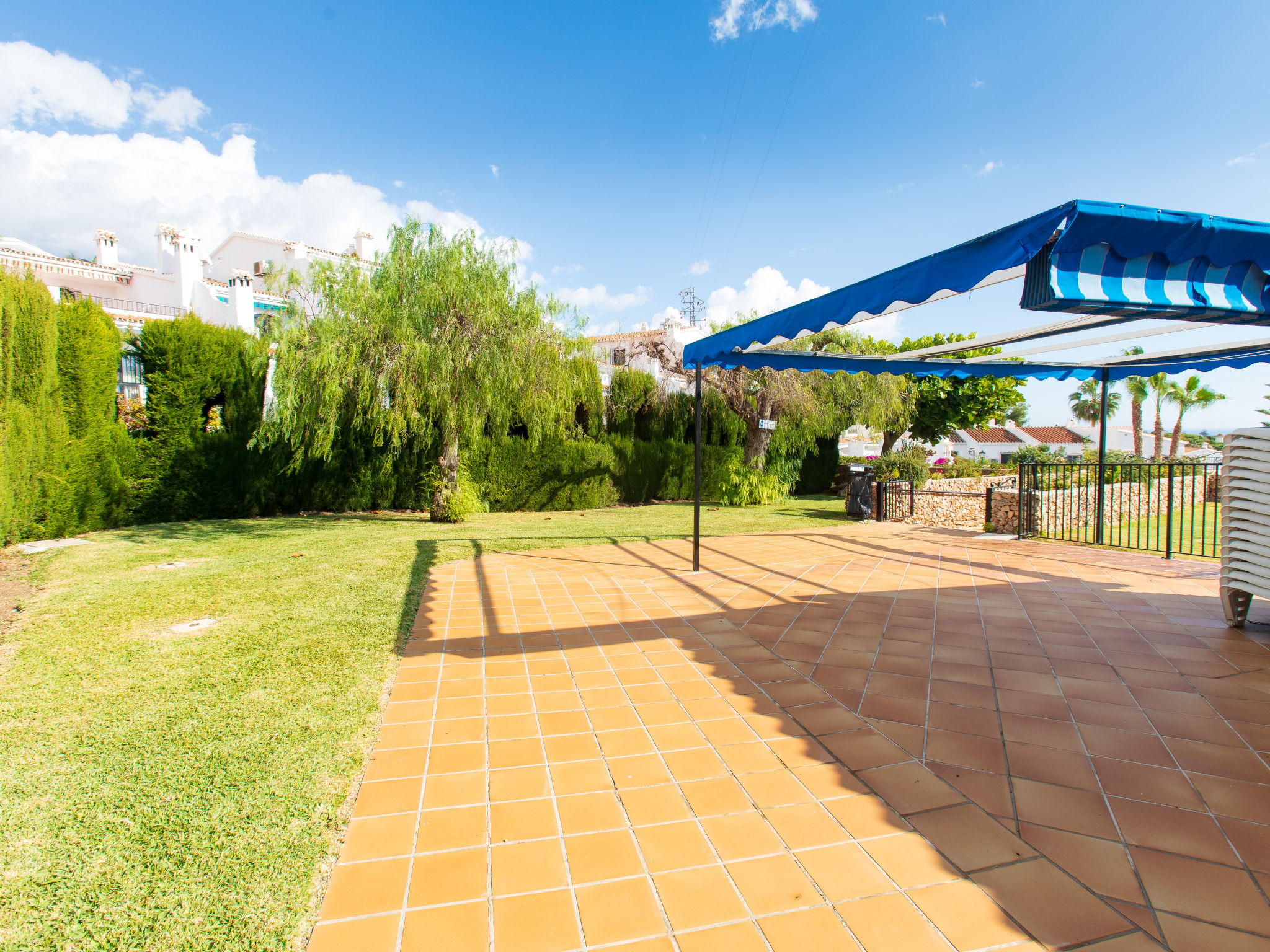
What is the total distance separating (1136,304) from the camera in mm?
2041

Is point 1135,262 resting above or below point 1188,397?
below

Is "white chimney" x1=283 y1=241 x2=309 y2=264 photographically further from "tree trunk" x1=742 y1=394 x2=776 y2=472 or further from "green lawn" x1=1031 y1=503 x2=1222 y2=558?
"green lawn" x1=1031 y1=503 x2=1222 y2=558

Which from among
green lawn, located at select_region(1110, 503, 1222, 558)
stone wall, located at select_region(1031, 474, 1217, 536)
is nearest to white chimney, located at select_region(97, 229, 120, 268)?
stone wall, located at select_region(1031, 474, 1217, 536)

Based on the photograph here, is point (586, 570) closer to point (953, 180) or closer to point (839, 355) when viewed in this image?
point (839, 355)

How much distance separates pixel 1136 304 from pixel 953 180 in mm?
7796

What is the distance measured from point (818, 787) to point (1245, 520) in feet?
12.1

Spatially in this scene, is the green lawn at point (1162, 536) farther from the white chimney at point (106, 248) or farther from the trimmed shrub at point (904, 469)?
the white chimney at point (106, 248)

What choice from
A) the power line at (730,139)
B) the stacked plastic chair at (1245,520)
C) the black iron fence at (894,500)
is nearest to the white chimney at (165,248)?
the power line at (730,139)

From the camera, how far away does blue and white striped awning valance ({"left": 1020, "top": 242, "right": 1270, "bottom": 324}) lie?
2.04 m

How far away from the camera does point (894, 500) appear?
11906mm

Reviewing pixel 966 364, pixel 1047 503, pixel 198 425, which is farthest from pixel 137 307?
pixel 1047 503

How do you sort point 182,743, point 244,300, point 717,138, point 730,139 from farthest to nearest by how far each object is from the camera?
1. point 244,300
2. point 717,138
3. point 730,139
4. point 182,743

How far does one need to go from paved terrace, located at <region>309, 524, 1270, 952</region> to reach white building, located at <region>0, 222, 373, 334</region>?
64.6 ft

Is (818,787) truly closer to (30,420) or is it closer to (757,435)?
(30,420)
